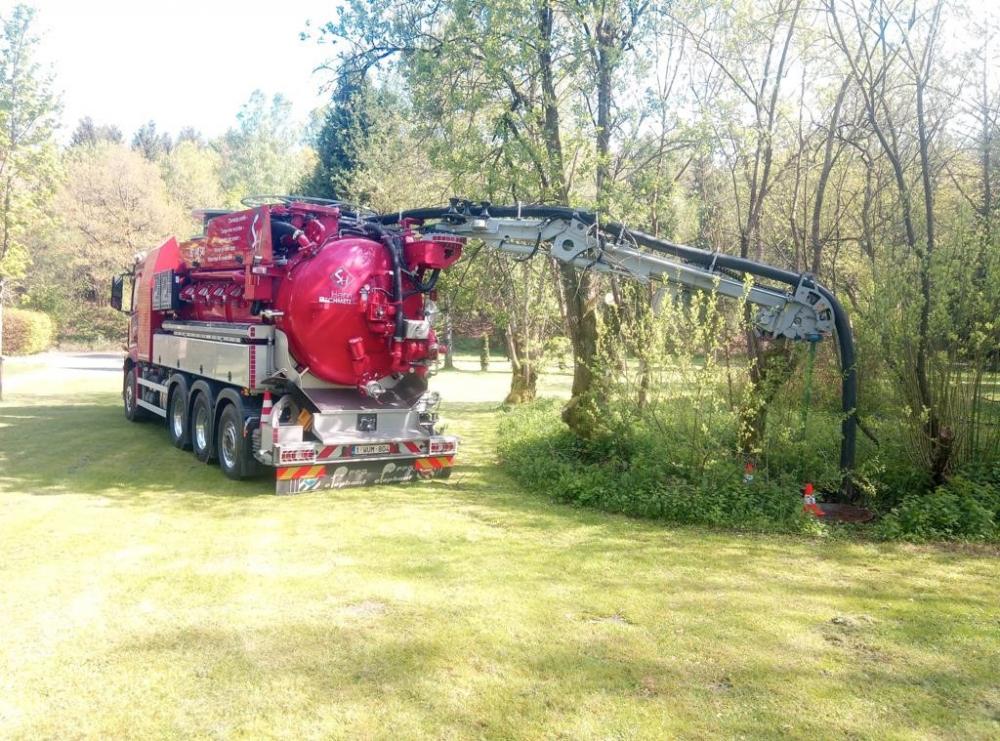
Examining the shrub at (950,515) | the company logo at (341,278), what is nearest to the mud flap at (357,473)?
the company logo at (341,278)

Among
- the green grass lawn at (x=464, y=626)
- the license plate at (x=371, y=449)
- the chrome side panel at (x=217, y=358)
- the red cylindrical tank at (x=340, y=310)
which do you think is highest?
the red cylindrical tank at (x=340, y=310)

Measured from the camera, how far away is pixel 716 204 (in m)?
15.6

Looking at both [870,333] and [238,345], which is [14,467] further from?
[870,333]

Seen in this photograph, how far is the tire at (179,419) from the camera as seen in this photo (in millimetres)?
10789

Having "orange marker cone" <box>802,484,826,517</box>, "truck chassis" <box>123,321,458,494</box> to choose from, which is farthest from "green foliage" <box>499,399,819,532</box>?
"truck chassis" <box>123,321,458,494</box>

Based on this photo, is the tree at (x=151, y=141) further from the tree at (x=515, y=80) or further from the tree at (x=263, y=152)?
the tree at (x=515, y=80)

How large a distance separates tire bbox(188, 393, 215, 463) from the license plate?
2.37 metres

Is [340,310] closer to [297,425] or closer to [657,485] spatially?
[297,425]

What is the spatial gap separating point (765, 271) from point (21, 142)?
16720 mm

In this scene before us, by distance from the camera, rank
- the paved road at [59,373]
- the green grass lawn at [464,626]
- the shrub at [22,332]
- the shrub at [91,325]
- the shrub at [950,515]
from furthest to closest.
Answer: the shrub at [91,325]
the shrub at [22,332]
the paved road at [59,373]
the shrub at [950,515]
the green grass lawn at [464,626]

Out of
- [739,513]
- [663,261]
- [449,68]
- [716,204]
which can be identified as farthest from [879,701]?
[716,204]

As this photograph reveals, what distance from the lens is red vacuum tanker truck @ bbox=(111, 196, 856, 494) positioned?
8.11 metres

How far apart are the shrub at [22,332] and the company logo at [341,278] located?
3071 centimetres

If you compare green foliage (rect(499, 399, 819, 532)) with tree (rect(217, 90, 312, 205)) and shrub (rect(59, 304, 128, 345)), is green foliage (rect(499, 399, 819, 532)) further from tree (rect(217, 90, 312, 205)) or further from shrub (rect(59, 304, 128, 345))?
tree (rect(217, 90, 312, 205))
